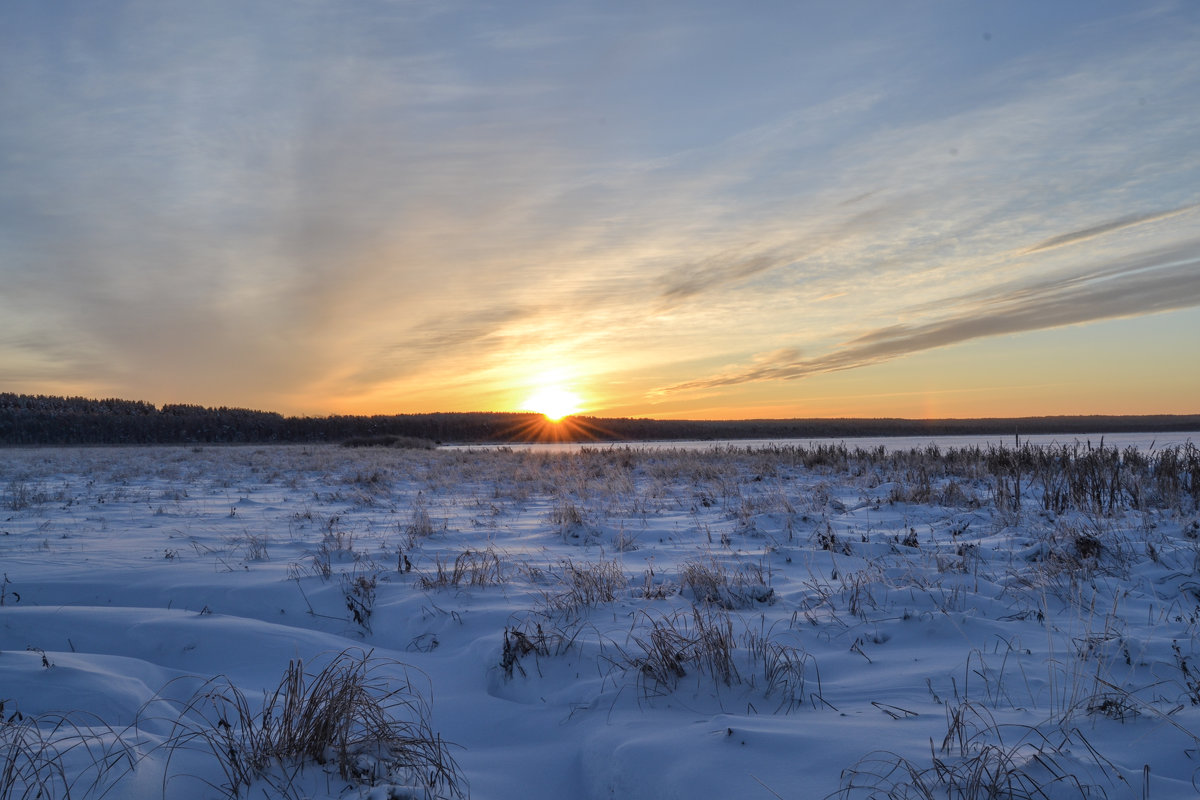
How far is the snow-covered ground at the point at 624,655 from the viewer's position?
2281 mm

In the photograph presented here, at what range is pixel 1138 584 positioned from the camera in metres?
4.64

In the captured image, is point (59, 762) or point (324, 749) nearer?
point (59, 762)

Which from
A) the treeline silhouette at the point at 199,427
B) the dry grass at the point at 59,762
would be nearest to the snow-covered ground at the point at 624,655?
the dry grass at the point at 59,762

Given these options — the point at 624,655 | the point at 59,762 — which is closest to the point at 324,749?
the point at 59,762

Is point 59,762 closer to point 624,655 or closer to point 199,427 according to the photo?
point 624,655

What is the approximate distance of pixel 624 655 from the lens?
3.40 m

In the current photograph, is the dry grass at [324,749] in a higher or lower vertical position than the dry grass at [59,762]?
lower

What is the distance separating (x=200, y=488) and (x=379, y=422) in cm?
5952

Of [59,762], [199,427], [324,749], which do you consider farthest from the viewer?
[199,427]

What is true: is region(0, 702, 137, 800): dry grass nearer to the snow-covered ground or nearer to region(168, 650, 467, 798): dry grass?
the snow-covered ground

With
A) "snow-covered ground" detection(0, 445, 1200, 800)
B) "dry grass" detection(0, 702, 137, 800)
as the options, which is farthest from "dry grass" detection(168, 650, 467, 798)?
"dry grass" detection(0, 702, 137, 800)

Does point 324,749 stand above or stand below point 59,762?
below

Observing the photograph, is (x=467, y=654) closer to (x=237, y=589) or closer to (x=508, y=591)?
(x=508, y=591)

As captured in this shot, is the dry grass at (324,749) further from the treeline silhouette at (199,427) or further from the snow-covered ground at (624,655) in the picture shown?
the treeline silhouette at (199,427)
